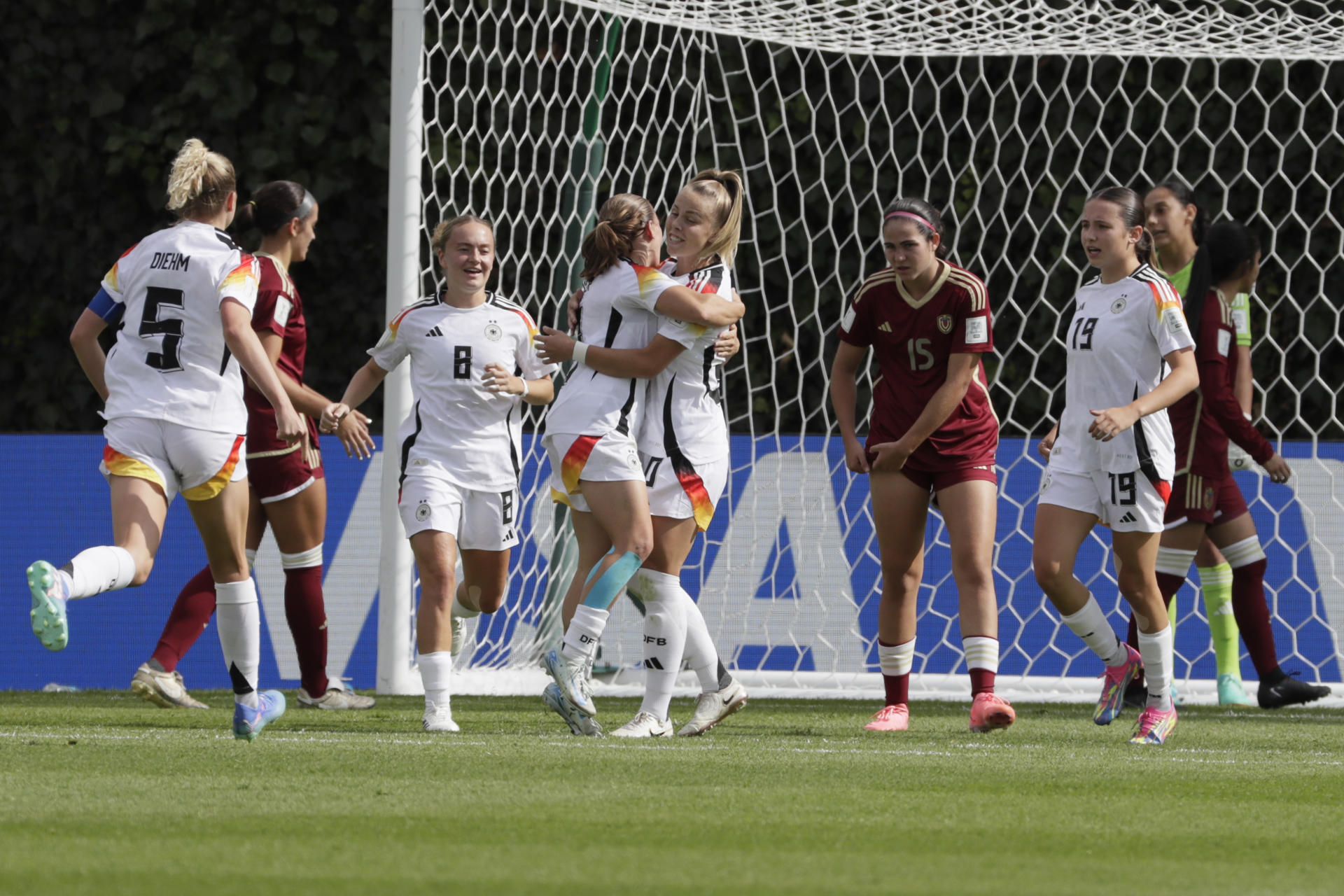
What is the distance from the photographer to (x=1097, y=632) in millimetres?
5746

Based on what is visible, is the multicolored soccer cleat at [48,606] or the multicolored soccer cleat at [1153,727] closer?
the multicolored soccer cleat at [48,606]

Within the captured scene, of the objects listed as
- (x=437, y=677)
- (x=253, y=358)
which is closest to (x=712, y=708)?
(x=437, y=677)

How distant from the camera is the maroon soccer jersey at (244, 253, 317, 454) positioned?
6117 millimetres

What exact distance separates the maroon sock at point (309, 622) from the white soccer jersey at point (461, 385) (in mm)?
982

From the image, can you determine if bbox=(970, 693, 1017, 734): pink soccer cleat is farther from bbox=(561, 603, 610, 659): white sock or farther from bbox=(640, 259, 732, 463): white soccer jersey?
bbox=(561, 603, 610, 659): white sock

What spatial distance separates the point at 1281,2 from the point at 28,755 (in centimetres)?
613

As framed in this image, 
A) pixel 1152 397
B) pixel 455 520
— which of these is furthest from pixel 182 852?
pixel 1152 397

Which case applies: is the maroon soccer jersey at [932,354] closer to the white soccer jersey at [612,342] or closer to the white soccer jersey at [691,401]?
the white soccer jersey at [691,401]

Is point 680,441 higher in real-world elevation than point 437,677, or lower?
higher

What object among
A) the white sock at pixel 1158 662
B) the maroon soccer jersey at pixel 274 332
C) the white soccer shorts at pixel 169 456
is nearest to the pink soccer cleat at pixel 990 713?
the white sock at pixel 1158 662

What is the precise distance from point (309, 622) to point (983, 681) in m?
2.36

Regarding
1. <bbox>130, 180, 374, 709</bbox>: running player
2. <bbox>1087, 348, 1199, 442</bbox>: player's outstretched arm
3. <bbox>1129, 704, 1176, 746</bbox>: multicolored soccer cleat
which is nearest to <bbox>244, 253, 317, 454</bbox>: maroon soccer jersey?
<bbox>130, 180, 374, 709</bbox>: running player

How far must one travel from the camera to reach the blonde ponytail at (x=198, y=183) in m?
5.05

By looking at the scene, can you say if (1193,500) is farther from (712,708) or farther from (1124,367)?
(712,708)
